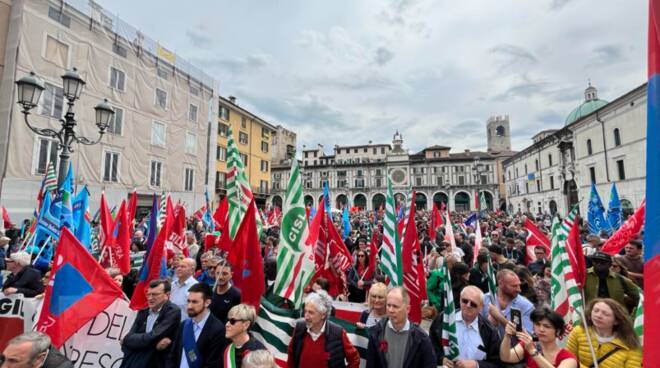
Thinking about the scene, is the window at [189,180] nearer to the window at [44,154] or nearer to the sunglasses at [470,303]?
the window at [44,154]

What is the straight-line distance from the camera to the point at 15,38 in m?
16.6

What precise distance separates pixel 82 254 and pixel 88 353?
118cm

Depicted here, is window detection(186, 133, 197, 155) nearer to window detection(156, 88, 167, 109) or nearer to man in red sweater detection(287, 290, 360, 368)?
window detection(156, 88, 167, 109)

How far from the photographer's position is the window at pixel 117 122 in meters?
20.9

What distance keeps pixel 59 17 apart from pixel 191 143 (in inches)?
458

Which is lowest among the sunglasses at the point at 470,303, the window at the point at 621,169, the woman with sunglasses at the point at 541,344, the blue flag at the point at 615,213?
the woman with sunglasses at the point at 541,344

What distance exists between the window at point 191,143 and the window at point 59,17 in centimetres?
1051

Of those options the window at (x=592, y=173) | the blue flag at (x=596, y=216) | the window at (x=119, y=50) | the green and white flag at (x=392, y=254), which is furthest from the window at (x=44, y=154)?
the window at (x=592, y=173)

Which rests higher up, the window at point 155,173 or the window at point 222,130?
the window at point 222,130

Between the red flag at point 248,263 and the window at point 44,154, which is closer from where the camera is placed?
the red flag at point 248,263

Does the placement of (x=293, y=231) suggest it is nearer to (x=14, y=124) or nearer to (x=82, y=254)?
(x=82, y=254)

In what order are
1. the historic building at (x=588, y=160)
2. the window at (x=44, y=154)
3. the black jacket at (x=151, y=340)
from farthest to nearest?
1. the historic building at (x=588, y=160)
2. the window at (x=44, y=154)
3. the black jacket at (x=151, y=340)

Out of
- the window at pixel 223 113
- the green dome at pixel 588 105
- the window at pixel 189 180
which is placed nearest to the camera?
the window at pixel 189 180

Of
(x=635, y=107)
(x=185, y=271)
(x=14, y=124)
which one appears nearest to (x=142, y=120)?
(x=14, y=124)
